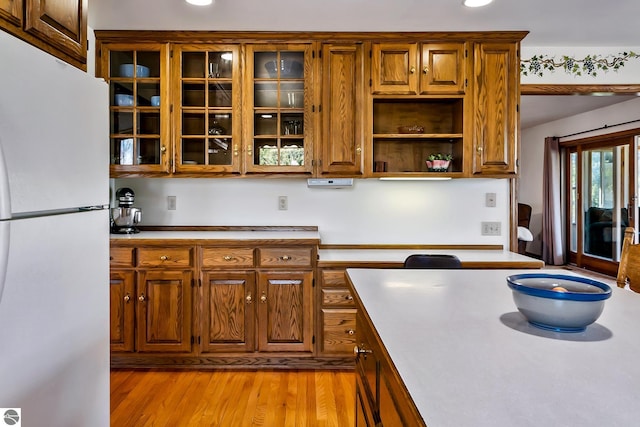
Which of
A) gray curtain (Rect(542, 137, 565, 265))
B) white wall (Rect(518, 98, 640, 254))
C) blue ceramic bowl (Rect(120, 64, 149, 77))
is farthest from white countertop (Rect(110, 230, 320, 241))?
gray curtain (Rect(542, 137, 565, 265))

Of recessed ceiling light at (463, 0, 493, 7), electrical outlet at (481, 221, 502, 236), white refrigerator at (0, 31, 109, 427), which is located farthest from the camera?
electrical outlet at (481, 221, 502, 236)

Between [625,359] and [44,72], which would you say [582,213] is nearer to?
[625,359]

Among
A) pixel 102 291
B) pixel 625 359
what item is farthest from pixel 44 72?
pixel 625 359

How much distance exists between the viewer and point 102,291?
148 centimetres

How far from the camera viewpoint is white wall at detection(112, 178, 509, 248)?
126 inches

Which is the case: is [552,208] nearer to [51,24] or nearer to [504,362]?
[504,362]

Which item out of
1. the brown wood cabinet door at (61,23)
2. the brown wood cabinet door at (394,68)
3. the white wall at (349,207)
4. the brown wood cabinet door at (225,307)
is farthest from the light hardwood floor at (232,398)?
the brown wood cabinet door at (394,68)

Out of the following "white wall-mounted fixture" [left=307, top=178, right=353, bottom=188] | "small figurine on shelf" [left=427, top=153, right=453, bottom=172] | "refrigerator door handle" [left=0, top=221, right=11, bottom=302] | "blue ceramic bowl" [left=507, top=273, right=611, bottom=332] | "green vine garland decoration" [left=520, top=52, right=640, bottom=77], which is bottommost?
"blue ceramic bowl" [left=507, top=273, right=611, bottom=332]

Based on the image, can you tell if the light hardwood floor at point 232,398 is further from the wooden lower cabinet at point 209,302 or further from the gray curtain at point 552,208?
the gray curtain at point 552,208

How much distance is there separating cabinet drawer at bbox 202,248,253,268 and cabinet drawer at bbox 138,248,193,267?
0.12 metres

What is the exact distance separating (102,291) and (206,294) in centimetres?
125

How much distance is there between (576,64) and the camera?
3133 millimetres

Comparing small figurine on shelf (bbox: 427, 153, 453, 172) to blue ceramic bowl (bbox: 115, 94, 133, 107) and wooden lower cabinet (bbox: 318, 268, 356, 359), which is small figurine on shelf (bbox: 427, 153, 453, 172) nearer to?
wooden lower cabinet (bbox: 318, 268, 356, 359)

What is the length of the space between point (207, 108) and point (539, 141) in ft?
21.2
